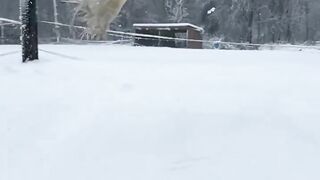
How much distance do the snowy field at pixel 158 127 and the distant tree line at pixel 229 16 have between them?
32427 mm

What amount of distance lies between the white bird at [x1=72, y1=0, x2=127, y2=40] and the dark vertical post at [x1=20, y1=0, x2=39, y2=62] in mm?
2229

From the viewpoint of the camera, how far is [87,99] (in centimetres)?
763

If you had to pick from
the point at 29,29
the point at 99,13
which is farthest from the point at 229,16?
the point at 99,13

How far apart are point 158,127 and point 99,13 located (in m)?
2.27

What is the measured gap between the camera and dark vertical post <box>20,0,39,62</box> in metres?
10.8

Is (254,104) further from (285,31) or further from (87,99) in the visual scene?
(285,31)

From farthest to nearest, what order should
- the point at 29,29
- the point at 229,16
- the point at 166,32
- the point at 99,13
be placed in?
the point at 229,16 < the point at 166,32 < the point at 29,29 < the point at 99,13

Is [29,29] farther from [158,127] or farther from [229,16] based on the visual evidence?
[229,16]

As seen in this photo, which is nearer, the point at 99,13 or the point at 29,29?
the point at 99,13

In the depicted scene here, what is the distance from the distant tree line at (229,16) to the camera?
4175cm

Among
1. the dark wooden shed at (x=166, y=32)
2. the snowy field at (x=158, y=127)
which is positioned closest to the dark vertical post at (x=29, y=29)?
the snowy field at (x=158, y=127)

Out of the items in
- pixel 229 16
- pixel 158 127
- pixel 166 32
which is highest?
pixel 229 16

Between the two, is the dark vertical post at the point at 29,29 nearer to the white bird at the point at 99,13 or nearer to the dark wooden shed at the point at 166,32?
the white bird at the point at 99,13

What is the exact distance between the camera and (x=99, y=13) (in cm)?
819
